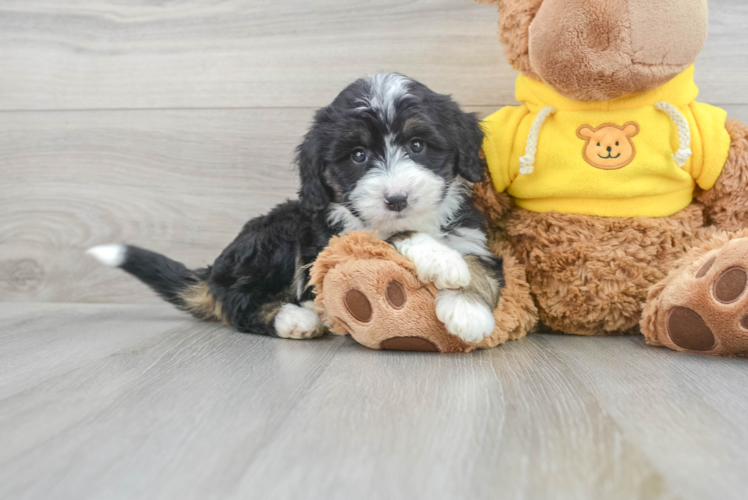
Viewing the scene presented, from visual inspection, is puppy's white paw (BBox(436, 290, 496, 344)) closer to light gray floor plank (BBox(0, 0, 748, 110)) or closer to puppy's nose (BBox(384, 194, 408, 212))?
puppy's nose (BBox(384, 194, 408, 212))

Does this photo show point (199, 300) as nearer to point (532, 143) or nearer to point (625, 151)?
point (532, 143)

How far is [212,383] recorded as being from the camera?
1.33 meters

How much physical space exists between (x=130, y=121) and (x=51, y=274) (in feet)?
2.55

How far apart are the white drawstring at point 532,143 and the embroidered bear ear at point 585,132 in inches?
4.1

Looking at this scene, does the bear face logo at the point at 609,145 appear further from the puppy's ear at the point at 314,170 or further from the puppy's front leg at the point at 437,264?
the puppy's ear at the point at 314,170

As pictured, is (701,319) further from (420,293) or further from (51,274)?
(51,274)

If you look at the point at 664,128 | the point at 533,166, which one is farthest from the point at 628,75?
the point at 533,166

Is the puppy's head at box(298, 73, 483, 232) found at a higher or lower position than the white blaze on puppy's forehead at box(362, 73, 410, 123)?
lower

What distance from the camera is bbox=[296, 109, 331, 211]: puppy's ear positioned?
1.67 metres

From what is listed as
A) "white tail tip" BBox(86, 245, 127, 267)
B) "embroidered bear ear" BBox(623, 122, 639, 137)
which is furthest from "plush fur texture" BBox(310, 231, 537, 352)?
"white tail tip" BBox(86, 245, 127, 267)

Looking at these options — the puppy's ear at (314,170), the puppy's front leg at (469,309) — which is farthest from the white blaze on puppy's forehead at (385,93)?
the puppy's front leg at (469,309)

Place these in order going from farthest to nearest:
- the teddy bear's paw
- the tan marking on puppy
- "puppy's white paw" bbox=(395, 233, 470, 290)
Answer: the tan marking on puppy → "puppy's white paw" bbox=(395, 233, 470, 290) → the teddy bear's paw

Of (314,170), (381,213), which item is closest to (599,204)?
(381,213)

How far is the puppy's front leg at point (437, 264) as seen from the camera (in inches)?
57.3
